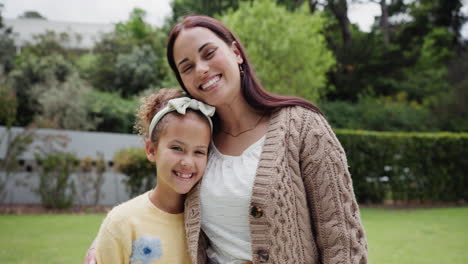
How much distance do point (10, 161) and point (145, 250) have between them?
8.47m

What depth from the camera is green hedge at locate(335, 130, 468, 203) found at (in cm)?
1033

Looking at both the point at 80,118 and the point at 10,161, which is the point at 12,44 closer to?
the point at 80,118

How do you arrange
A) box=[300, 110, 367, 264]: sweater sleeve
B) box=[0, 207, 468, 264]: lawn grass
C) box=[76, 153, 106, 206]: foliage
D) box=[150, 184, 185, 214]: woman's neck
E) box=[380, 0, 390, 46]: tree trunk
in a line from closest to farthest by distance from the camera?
box=[300, 110, 367, 264]: sweater sleeve
box=[150, 184, 185, 214]: woman's neck
box=[0, 207, 468, 264]: lawn grass
box=[76, 153, 106, 206]: foliage
box=[380, 0, 390, 46]: tree trunk

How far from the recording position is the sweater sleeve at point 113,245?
6.06ft

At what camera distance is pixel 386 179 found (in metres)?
10.5

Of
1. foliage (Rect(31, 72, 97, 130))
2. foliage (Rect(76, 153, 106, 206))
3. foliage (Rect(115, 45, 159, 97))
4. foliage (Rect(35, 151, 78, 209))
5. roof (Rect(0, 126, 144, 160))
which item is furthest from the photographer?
foliage (Rect(115, 45, 159, 97))

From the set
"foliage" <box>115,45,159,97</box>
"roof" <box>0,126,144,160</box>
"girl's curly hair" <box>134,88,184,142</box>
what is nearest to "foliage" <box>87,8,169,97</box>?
"foliage" <box>115,45,159,97</box>

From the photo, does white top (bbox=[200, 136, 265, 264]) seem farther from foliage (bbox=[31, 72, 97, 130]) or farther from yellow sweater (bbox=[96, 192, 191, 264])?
foliage (bbox=[31, 72, 97, 130])

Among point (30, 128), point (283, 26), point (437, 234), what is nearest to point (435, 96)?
point (283, 26)

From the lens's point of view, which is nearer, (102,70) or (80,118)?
(80,118)

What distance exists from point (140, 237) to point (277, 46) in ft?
39.3

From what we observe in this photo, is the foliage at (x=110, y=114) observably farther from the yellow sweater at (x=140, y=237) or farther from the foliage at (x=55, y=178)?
the yellow sweater at (x=140, y=237)

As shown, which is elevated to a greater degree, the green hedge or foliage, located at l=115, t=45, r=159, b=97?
foliage, located at l=115, t=45, r=159, b=97

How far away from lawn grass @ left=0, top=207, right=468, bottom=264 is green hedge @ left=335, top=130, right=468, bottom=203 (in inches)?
59.2
